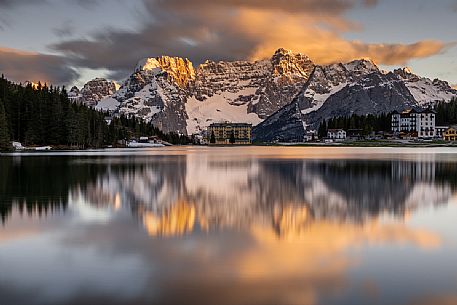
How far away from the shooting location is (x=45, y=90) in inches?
5920

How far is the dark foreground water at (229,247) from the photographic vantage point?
10.4m

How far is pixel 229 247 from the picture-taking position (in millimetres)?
14586

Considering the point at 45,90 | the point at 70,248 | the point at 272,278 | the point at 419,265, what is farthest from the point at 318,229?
the point at 45,90

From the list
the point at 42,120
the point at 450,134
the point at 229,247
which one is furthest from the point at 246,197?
the point at 450,134

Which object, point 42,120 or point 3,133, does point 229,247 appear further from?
point 42,120

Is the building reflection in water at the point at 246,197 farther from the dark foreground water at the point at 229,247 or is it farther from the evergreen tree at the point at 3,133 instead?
the evergreen tree at the point at 3,133

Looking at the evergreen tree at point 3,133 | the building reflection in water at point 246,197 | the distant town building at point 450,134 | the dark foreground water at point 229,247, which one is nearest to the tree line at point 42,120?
the evergreen tree at point 3,133

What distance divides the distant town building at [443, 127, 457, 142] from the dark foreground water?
178208 millimetres

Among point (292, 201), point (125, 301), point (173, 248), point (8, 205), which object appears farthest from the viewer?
point (292, 201)

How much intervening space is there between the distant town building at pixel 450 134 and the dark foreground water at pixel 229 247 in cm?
17821

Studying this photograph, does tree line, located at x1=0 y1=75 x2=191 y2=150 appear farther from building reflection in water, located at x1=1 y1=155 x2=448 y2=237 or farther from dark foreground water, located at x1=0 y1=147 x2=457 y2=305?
dark foreground water, located at x1=0 y1=147 x2=457 y2=305

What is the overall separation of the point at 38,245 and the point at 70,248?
1.16 metres

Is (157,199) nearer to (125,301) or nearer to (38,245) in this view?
(38,245)

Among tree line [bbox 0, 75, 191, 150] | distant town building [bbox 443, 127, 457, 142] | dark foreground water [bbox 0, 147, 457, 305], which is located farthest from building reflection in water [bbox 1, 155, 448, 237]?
distant town building [bbox 443, 127, 457, 142]
